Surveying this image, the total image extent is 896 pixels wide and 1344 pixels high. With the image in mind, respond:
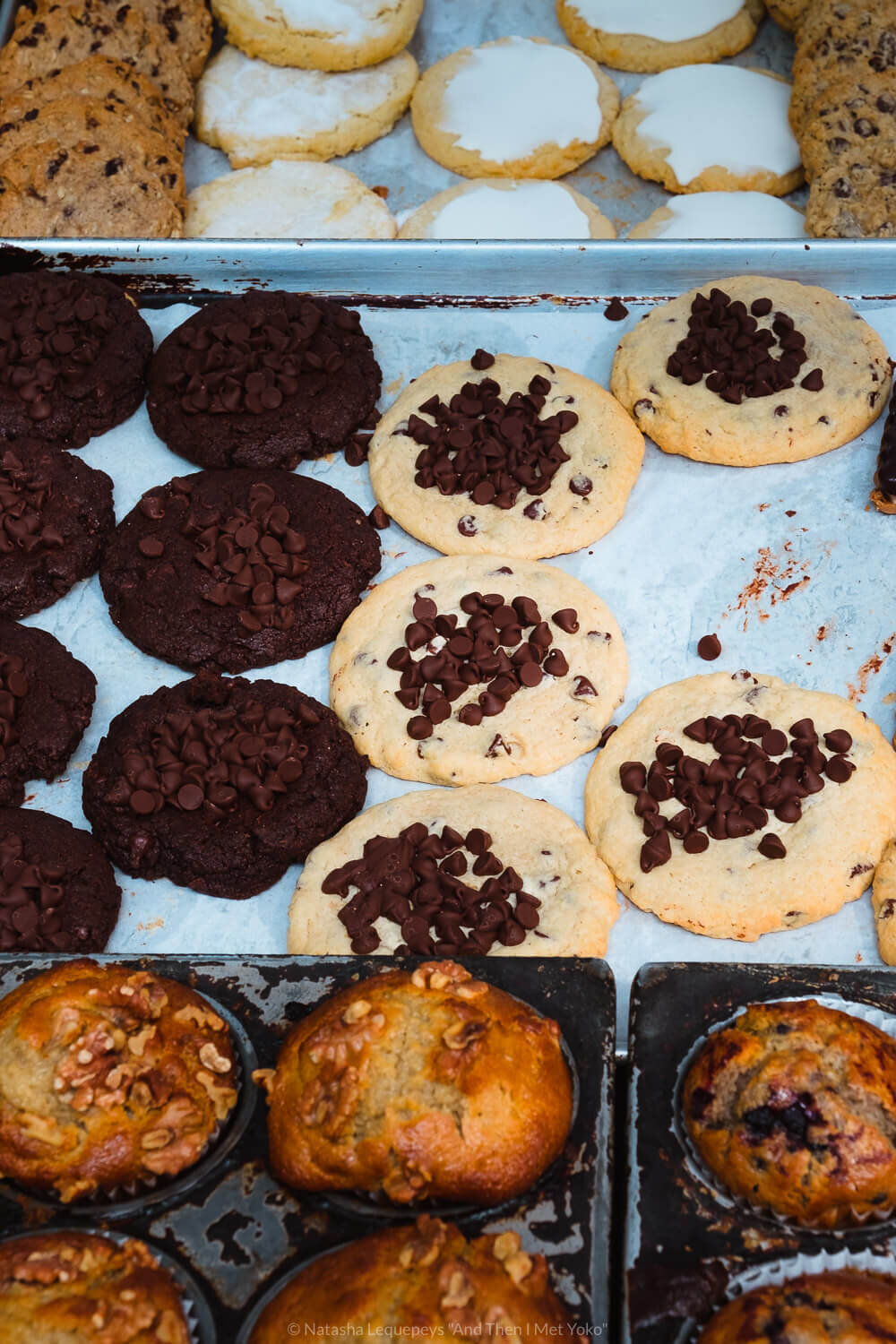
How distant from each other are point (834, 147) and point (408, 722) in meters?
2.72

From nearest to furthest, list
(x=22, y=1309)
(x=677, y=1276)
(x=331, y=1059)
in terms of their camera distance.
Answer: (x=22, y=1309) → (x=677, y=1276) → (x=331, y=1059)

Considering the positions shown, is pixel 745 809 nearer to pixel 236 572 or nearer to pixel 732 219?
pixel 236 572

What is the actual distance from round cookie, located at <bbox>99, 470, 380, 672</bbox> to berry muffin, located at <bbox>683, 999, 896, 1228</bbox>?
1.71m

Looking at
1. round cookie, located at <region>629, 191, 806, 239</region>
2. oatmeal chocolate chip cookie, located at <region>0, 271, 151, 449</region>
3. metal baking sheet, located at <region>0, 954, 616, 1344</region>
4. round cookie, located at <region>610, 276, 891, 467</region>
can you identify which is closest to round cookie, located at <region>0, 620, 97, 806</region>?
oatmeal chocolate chip cookie, located at <region>0, 271, 151, 449</region>

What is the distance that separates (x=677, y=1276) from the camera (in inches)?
63.1

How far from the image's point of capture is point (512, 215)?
4.12 metres

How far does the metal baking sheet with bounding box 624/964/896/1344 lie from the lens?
5.23ft

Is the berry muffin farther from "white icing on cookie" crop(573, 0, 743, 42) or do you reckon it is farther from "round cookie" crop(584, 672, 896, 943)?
"white icing on cookie" crop(573, 0, 743, 42)

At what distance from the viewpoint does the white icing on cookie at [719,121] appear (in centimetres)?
422

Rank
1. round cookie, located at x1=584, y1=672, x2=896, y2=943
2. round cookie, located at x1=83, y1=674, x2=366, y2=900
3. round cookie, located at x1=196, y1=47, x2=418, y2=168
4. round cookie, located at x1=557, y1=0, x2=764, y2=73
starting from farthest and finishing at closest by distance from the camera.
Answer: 1. round cookie, located at x1=557, y1=0, x2=764, y2=73
2. round cookie, located at x1=196, y1=47, x2=418, y2=168
3. round cookie, located at x1=83, y1=674, x2=366, y2=900
4. round cookie, located at x1=584, y1=672, x2=896, y2=943

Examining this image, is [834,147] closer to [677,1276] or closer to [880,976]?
[880,976]

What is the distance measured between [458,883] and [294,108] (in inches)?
137

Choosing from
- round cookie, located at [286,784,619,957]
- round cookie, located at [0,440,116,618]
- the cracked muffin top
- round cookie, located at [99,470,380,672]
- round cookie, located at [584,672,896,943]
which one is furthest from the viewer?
round cookie, located at [0,440,116,618]

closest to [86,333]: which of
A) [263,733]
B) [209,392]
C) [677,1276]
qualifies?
[209,392]
